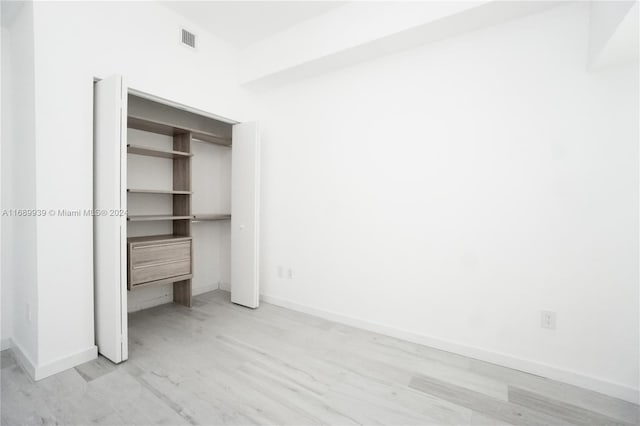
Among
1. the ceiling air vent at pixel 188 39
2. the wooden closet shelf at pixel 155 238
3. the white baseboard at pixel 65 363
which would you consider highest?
the ceiling air vent at pixel 188 39

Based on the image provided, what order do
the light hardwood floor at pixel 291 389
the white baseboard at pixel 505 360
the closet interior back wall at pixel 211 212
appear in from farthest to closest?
1. the closet interior back wall at pixel 211 212
2. the white baseboard at pixel 505 360
3. the light hardwood floor at pixel 291 389

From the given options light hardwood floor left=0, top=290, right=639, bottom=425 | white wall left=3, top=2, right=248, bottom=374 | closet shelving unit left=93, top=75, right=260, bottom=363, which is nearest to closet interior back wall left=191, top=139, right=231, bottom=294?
closet shelving unit left=93, top=75, right=260, bottom=363

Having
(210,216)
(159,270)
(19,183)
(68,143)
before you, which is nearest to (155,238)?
(159,270)

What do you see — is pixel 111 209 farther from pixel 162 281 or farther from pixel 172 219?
pixel 172 219

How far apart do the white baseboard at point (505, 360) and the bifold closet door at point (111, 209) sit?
1.87 meters

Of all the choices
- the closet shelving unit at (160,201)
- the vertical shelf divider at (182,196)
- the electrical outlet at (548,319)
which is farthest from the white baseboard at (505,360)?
the vertical shelf divider at (182,196)

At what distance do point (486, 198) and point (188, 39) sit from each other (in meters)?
3.18

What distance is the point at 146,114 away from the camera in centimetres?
329

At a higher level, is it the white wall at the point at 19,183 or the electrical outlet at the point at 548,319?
the white wall at the point at 19,183

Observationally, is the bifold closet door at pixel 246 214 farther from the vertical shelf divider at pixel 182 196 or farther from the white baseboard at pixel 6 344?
the white baseboard at pixel 6 344

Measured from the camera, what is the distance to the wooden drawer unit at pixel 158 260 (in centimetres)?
276

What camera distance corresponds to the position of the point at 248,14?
289 centimetres

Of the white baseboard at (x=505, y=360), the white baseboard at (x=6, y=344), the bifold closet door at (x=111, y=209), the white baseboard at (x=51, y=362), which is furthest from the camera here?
the white baseboard at (x=6, y=344)

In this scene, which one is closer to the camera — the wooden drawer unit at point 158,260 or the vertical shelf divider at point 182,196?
the wooden drawer unit at point 158,260
